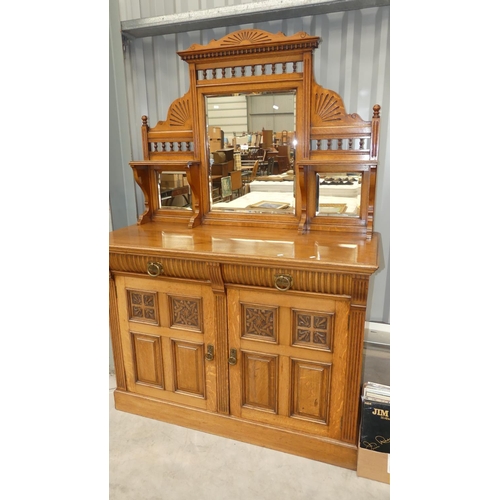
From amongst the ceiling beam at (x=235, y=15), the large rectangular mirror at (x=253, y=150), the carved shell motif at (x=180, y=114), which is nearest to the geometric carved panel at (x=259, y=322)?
the large rectangular mirror at (x=253, y=150)

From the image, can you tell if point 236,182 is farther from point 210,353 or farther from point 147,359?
point 147,359

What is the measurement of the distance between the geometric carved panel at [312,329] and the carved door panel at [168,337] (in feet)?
A: 1.26

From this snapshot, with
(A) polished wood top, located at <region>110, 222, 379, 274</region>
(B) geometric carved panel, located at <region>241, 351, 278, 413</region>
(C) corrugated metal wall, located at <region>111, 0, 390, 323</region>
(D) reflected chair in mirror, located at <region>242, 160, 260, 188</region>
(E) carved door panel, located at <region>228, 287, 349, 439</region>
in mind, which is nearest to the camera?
(A) polished wood top, located at <region>110, 222, 379, 274</region>

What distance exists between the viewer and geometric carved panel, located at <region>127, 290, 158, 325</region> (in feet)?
5.65

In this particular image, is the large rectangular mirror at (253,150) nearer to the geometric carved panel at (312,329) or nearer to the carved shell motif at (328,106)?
the carved shell motif at (328,106)

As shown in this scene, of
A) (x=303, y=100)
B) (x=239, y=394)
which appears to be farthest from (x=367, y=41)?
(x=239, y=394)

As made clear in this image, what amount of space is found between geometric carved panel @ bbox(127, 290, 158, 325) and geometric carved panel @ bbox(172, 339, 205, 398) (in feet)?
0.55

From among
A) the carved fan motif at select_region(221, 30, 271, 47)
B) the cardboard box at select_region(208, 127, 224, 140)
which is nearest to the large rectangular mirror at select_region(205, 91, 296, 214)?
the cardboard box at select_region(208, 127, 224, 140)

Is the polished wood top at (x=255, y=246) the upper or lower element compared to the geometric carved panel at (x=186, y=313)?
upper

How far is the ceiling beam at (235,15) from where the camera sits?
63.2 inches

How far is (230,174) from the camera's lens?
190 centimetres

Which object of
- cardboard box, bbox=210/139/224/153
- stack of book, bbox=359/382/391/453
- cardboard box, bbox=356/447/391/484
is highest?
cardboard box, bbox=210/139/224/153

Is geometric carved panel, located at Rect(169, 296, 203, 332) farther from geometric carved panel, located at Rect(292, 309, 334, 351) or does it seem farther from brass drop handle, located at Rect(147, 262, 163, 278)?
geometric carved panel, located at Rect(292, 309, 334, 351)
